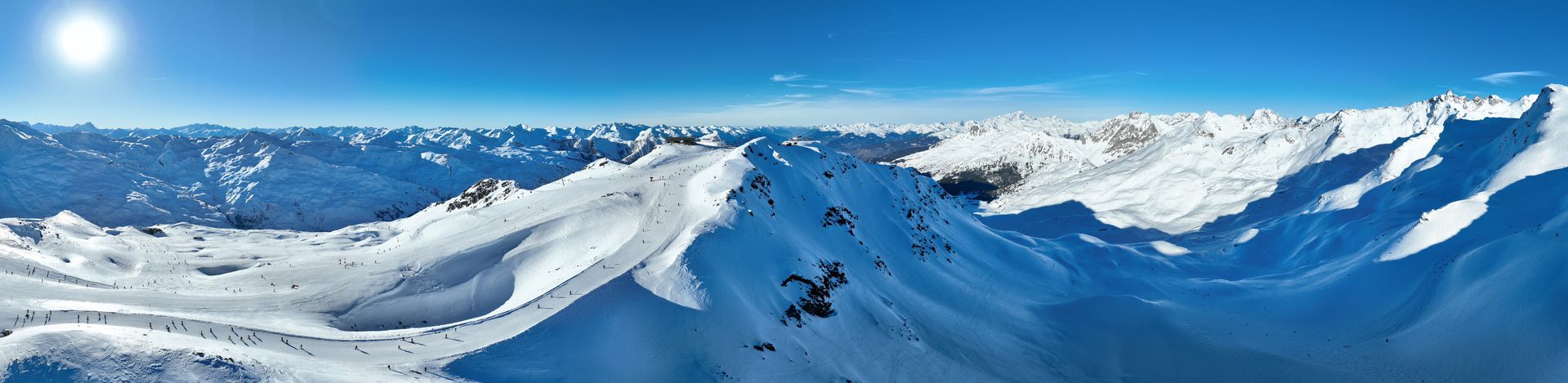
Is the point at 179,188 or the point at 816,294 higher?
the point at 816,294

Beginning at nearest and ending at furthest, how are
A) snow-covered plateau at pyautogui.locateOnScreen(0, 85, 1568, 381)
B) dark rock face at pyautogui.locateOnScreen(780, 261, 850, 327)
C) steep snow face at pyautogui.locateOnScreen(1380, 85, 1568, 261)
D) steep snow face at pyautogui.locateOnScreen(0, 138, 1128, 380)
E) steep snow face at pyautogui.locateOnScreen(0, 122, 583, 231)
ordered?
steep snow face at pyautogui.locateOnScreen(0, 138, 1128, 380) < snow-covered plateau at pyautogui.locateOnScreen(0, 85, 1568, 381) < dark rock face at pyautogui.locateOnScreen(780, 261, 850, 327) < steep snow face at pyautogui.locateOnScreen(1380, 85, 1568, 261) < steep snow face at pyautogui.locateOnScreen(0, 122, 583, 231)

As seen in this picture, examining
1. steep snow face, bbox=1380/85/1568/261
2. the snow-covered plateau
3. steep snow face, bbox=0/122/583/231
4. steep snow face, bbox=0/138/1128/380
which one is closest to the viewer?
steep snow face, bbox=0/138/1128/380

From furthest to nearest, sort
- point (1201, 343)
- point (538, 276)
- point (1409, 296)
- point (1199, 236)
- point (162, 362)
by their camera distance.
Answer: point (1199, 236) → point (1409, 296) → point (1201, 343) → point (538, 276) → point (162, 362)

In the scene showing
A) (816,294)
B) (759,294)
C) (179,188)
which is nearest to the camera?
(759,294)

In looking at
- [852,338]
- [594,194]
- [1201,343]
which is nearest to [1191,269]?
[1201,343]

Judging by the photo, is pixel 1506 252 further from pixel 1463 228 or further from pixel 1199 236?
pixel 1199 236

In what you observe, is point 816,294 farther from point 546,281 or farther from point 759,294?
point 546,281

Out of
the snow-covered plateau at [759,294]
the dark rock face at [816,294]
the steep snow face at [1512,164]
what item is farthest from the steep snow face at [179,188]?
the steep snow face at [1512,164]

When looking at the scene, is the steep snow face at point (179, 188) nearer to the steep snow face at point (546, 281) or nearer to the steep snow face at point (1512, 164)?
the steep snow face at point (546, 281)

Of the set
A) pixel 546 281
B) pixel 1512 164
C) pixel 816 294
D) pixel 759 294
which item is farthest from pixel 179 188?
pixel 1512 164

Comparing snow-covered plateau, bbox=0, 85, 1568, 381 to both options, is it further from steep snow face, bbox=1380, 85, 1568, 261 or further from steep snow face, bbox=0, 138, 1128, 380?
steep snow face, bbox=1380, 85, 1568, 261

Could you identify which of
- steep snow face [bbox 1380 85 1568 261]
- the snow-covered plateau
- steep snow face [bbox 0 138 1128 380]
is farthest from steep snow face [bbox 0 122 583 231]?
steep snow face [bbox 1380 85 1568 261]
